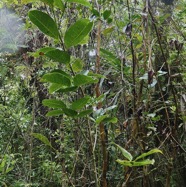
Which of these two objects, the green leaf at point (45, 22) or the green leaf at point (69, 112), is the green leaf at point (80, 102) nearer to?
the green leaf at point (69, 112)

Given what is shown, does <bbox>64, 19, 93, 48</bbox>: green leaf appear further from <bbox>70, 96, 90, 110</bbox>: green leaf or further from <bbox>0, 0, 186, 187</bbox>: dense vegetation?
<bbox>70, 96, 90, 110</bbox>: green leaf

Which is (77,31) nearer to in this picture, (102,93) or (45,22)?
(45,22)

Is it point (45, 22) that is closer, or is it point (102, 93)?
point (45, 22)

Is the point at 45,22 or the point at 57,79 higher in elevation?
the point at 45,22

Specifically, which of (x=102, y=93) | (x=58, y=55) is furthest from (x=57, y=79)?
(x=102, y=93)

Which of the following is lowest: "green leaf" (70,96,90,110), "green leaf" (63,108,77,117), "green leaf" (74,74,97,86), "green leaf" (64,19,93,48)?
"green leaf" (63,108,77,117)

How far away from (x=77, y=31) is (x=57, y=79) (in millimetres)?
100

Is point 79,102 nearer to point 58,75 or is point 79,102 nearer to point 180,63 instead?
point 58,75

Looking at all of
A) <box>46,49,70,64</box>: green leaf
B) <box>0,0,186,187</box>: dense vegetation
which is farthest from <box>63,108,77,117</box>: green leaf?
<box>46,49,70,64</box>: green leaf

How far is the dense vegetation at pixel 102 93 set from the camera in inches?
22.8

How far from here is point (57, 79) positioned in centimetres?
52

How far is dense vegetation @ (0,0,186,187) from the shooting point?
0.58 metres

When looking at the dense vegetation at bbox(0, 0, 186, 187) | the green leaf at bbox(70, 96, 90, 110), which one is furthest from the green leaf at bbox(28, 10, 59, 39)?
the green leaf at bbox(70, 96, 90, 110)

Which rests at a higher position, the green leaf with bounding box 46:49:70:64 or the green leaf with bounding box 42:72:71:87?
the green leaf with bounding box 46:49:70:64
